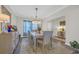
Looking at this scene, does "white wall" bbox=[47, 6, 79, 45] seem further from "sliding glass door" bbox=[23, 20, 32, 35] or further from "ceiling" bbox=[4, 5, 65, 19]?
"sliding glass door" bbox=[23, 20, 32, 35]

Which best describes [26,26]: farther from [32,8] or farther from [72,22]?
[72,22]

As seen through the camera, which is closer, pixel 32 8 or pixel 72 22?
pixel 72 22

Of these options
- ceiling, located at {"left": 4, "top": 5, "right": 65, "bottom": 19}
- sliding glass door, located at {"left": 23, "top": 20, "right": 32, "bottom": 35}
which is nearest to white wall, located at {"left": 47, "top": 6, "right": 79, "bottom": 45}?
ceiling, located at {"left": 4, "top": 5, "right": 65, "bottom": 19}

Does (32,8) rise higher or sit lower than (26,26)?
higher

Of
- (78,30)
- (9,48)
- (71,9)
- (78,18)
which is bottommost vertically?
(9,48)

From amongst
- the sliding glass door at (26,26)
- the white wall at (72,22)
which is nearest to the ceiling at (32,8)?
the white wall at (72,22)

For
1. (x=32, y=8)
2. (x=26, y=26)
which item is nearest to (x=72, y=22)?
(x=32, y=8)

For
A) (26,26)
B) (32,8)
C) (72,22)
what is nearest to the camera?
(72,22)

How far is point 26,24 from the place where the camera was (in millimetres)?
13445

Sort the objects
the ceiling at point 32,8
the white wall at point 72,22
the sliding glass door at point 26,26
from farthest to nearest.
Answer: the sliding glass door at point 26,26
the ceiling at point 32,8
the white wall at point 72,22

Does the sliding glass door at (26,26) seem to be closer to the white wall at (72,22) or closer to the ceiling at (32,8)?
the ceiling at (32,8)

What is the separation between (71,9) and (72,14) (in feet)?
0.96
